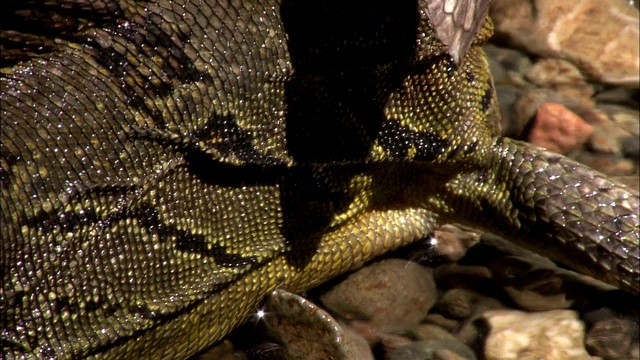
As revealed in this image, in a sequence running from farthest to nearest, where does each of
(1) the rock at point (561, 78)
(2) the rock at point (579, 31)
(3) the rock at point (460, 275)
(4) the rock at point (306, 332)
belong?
1. (2) the rock at point (579, 31)
2. (1) the rock at point (561, 78)
3. (3) the rock at point (460, 275)
4. (4) the rock at point (306, 332)

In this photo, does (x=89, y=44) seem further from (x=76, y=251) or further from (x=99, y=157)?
(x=76, y=251)

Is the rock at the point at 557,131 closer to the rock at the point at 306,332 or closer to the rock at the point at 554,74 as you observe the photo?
the rock at the point at 554,74

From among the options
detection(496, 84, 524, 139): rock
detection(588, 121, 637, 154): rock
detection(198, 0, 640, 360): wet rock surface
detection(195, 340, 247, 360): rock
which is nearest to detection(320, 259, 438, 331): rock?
detection(198, 0, 640, 360): wet rock surface

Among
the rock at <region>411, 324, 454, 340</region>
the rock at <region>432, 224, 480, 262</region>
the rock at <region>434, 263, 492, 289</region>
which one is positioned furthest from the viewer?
the rock at <region>432, 224, 480, 262</region>

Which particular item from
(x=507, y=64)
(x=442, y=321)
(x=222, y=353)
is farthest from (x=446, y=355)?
(x=507, y=64)

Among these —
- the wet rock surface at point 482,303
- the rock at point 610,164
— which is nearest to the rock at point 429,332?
the wet rock surface at point 482,303

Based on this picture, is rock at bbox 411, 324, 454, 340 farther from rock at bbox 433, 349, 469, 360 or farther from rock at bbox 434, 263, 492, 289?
rock at bbox 434, 263, 492, 289
